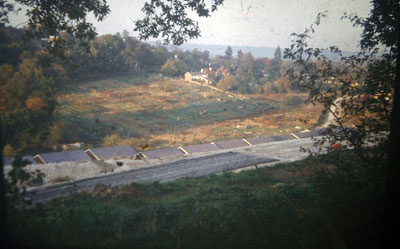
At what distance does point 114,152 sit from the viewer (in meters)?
7.17

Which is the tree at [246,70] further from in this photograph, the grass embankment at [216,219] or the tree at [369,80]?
the grass embankment at [216,219]

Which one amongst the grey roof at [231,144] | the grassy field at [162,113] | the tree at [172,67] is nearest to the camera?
the grassy field at [162,113]

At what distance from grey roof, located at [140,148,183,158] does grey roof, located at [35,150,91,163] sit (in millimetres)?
1677

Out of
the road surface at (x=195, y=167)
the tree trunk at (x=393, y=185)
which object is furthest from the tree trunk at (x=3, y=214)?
the tree trunk at (x=393, y=185)

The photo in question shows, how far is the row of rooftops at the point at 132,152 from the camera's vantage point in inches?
212

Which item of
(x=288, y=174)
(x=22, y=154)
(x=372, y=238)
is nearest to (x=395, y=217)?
(x=372, y=238)

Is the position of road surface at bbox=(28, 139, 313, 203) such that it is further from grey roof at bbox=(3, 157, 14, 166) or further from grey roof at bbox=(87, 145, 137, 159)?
grey roof at bbox=(87, 145, 137, 159)

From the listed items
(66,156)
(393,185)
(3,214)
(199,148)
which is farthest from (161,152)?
(393,185)

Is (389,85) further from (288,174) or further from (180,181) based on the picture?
(180,181)

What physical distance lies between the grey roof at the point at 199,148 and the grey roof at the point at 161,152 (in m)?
0.39

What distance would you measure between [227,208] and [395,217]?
2327mm

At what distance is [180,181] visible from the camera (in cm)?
631

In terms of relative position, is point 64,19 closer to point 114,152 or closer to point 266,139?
point 114,152

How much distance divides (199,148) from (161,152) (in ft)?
5.21
